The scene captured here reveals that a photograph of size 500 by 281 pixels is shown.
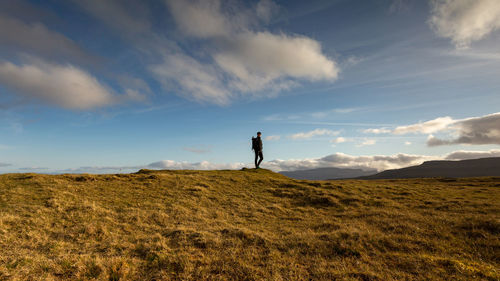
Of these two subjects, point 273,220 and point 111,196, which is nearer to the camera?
point 273,220

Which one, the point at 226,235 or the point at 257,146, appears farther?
the point at 257,146

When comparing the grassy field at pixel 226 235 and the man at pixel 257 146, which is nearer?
the grassy field at pixel 226 235

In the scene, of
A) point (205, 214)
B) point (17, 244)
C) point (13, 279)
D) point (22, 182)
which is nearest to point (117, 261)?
point (13, 279)

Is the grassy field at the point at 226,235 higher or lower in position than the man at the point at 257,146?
lower

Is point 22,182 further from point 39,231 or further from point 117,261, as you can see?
point 117,261

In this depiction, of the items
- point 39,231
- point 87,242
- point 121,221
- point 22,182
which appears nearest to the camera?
point 87,242

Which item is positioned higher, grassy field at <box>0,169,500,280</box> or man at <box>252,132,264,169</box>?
man at <box>252,132,264,169</box>

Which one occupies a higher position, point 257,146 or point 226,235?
point 257,146

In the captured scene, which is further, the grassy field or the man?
the man

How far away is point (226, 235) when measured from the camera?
12406mm

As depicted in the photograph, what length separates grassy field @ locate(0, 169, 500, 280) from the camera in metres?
8.34

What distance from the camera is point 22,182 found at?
832 inches

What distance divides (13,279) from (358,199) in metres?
23.7

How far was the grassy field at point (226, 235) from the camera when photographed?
27.3 ft
